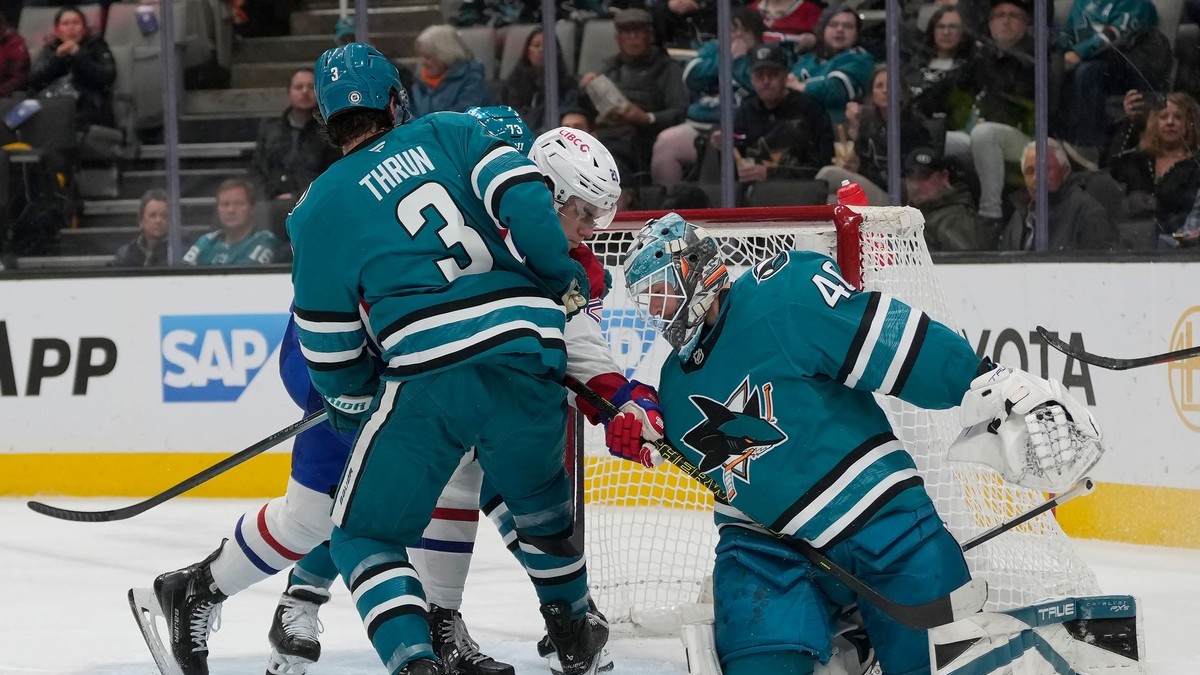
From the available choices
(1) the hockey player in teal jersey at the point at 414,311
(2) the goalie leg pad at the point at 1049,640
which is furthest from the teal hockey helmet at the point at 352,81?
(2) the goalie leg pad at the point at 1049,640

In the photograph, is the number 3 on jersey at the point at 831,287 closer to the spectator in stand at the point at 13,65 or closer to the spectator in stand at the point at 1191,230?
the spectator in stand at the point at 1191,230

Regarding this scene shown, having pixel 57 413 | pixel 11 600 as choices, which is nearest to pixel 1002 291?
pixel 11 600

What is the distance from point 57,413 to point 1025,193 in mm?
3174

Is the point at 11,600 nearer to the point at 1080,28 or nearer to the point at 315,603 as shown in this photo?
the point at 315,603

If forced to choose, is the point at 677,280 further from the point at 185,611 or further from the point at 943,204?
the point at 943,204

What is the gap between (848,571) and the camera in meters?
2.08

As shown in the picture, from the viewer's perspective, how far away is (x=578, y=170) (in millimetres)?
2523

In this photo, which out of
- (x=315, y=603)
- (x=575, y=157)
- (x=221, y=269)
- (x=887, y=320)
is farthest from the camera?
(x=221, y=269)

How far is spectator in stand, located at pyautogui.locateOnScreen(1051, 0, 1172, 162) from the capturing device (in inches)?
173

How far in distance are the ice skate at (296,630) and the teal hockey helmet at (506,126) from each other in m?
0.89

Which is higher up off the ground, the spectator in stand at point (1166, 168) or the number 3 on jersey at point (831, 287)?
the number 3 on jersey at point (831, 287)

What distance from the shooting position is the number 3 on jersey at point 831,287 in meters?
2.09

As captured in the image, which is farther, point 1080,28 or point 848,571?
point 1080,28

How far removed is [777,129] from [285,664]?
285 centimetres
